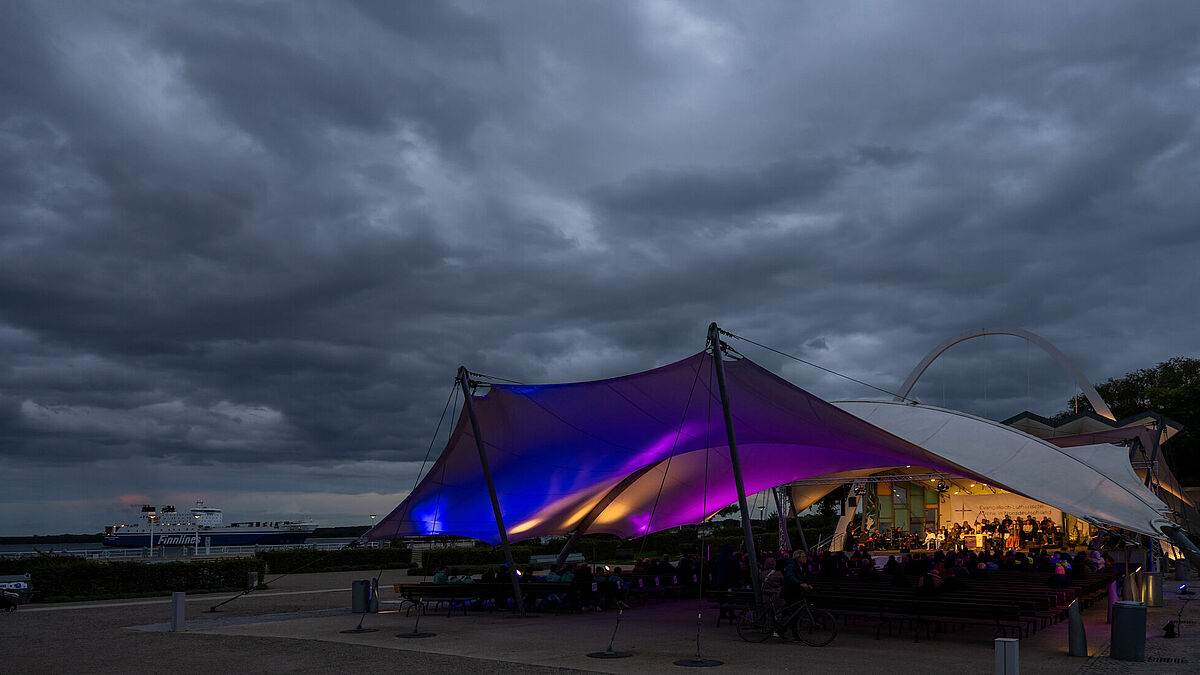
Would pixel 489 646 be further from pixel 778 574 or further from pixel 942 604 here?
pixel 942 604

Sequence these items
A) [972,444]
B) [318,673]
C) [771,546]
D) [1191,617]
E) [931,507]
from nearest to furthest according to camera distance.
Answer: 1. [318,673]
2. [1191,617]
3. [972,444]
4. [931,507]
5. [771,546]

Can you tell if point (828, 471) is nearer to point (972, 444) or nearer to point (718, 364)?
point (972, 444)

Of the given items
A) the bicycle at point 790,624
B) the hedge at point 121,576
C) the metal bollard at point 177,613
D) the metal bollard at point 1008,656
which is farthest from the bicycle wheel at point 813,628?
the hedge at point 121,576

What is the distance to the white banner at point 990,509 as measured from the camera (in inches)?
1235

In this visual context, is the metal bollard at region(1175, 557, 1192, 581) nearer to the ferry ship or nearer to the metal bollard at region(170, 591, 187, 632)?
the metal bollard at region(170, 591, 187, 632)

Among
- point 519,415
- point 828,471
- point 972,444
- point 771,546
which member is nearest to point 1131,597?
point 972,444

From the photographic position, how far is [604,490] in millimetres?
19062

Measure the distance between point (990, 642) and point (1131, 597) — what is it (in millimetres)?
7344

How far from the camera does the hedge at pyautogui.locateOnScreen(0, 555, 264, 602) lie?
20.2 m

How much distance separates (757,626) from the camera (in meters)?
12.3

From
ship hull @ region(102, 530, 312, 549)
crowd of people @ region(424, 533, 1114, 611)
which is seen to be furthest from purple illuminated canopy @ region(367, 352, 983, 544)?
ship hull @ region(102, 530, 312, 549)

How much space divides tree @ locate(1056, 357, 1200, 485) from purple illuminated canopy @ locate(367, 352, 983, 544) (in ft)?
105

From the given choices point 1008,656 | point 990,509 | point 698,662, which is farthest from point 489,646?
point 990,509

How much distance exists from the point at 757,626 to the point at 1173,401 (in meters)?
48.9
